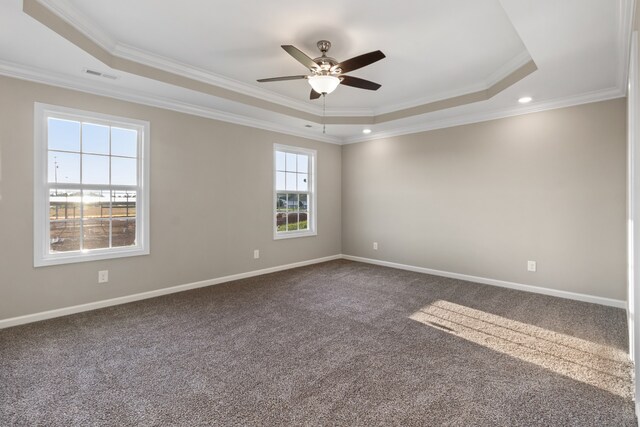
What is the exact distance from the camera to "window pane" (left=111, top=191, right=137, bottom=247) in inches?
148

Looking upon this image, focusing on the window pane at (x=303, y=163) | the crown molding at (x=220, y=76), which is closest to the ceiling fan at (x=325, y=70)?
the crown molding at (x=220, y=76)

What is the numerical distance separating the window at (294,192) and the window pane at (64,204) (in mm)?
2678

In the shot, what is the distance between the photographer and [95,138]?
11.8 ft

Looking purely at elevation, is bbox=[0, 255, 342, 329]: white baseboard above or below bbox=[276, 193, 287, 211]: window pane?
below

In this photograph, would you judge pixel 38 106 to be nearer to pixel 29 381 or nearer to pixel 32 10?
pixel 32 10

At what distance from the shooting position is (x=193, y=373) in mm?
2248

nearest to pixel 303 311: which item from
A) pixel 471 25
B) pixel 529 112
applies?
pixel 471 25

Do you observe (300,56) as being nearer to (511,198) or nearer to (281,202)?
(281,202)

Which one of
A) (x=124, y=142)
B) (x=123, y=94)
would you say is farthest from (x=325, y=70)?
(x=124, y=142)

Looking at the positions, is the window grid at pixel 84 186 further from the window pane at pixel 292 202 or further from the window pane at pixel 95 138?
the window pane at pixel 292 202

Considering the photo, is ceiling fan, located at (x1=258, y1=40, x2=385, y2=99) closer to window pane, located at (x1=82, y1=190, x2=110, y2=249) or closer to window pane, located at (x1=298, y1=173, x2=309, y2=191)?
window pane, located at (x1=82, y1=190, x2=110, y2=249)

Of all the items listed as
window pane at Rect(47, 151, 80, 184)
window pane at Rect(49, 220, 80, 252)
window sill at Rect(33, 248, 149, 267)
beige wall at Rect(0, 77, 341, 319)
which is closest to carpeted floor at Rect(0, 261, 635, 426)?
beige wall at Rect(0, 77, 341, 319)

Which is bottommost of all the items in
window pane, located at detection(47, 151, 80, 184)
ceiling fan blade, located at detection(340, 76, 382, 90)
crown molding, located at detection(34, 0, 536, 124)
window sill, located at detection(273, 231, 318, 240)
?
window sill, located at detection(273, 231, 318, 240)

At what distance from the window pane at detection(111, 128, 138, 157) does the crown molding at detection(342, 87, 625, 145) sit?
376cm
